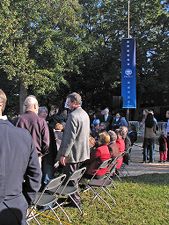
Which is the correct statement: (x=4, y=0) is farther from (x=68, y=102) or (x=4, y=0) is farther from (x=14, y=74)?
(x=68, y=102)

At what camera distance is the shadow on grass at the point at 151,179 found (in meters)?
9.15

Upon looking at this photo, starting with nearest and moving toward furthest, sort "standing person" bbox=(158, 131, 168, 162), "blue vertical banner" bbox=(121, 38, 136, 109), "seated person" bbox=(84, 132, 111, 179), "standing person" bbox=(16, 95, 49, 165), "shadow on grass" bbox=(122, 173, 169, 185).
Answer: "standing person" bbox=(16, 95, 49, 165)
"seated person" bbox=(84, 132, 111, 179)
"shadow on grass" bbox=(122, 173, 169, 185)
"standing person" bbox=(158, 131, 168, 162)
"blue vertical banner" bbox=(121, 38, 136, 109)

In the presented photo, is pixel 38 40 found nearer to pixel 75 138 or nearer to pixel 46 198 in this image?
pixel 75 138

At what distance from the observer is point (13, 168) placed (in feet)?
9.58

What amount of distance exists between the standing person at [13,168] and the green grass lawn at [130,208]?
8.86 ft

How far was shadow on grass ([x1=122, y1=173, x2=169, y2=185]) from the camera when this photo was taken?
9.15 metres

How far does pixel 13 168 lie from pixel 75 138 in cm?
336

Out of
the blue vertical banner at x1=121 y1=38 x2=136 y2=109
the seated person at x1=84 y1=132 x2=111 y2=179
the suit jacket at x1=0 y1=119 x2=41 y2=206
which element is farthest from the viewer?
the blue vertical banner at x1=121 y1=38 x2=136 y2=109

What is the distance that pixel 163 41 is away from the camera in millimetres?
35219

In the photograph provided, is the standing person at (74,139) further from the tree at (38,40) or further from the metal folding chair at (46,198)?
the tree at (38,40)

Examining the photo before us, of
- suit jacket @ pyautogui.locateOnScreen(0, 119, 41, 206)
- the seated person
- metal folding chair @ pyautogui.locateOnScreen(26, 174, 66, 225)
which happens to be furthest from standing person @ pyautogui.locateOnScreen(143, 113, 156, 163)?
suit jacket @ pyautogui.locateOnScreen(0, 119, 41, 206)

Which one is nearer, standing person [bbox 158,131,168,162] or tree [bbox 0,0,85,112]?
standing person [bbox 158,131,168,162]

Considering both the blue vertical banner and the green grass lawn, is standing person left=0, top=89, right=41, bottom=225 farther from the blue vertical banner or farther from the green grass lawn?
the blue vertical banner

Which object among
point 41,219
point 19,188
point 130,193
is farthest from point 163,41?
point 19,188
